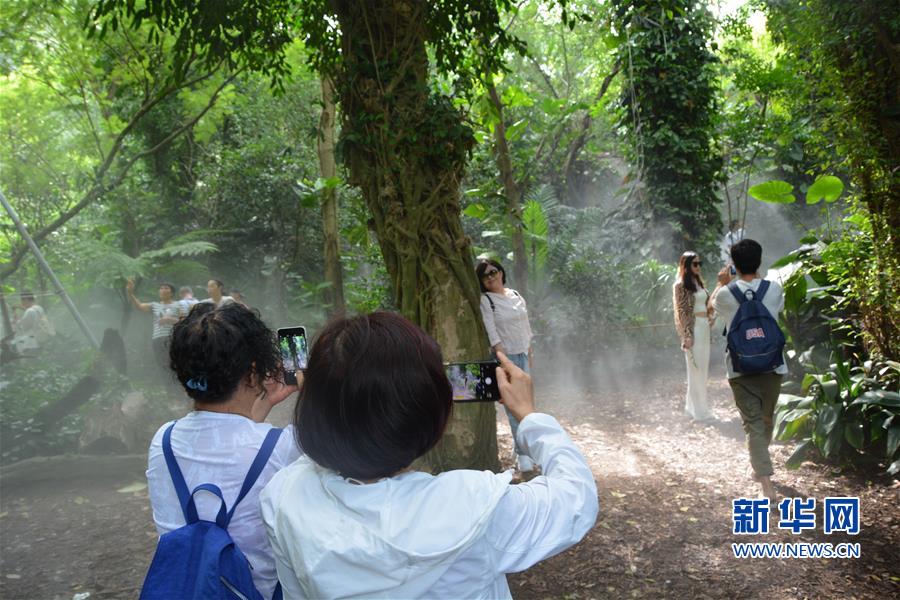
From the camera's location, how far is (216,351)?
1722 millimetres

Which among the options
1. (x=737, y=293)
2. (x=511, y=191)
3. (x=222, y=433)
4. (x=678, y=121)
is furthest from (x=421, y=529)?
(x=678, y=121)

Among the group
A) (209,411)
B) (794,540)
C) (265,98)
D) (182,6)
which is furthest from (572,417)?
(265,98)

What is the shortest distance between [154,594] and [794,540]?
3712 mm

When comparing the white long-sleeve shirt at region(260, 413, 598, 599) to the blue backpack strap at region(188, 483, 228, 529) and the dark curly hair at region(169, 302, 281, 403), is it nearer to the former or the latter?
the blue backpack strap at region(188, 483, 228, 529)

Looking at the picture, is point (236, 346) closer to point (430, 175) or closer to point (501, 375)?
point (501, 375)

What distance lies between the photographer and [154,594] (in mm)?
1520

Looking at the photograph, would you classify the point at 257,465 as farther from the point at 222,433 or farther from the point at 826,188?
the point at 826,188

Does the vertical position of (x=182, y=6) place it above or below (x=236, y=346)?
above

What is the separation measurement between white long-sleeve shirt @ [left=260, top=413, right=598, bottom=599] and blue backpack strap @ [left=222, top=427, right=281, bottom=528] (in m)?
0.30

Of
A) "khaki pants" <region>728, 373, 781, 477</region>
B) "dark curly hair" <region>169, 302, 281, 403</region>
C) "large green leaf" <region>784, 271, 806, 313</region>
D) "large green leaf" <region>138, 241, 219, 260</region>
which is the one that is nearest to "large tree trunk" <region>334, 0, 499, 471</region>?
"khaki pants" <region>728, 373, 781, 477</region>

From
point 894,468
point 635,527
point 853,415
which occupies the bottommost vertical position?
point 635,527

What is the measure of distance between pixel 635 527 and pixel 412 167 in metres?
2.62

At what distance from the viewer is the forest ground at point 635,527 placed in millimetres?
3613

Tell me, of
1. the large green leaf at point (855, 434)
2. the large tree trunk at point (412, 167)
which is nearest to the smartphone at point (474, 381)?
the large tree trunk at point (412, 167)
